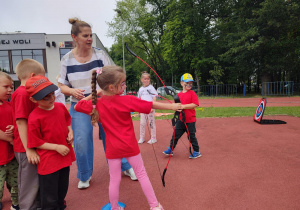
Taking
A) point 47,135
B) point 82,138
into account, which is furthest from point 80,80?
point 47,135

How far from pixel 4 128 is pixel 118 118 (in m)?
1.40

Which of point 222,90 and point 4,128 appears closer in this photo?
point 4,128

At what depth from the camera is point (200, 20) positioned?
82.3ft

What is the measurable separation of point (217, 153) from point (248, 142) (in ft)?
3.80

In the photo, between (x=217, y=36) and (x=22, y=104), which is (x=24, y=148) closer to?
(x=22, y=104)

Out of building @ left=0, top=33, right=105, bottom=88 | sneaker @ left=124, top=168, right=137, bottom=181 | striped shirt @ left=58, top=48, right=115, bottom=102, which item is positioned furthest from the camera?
building @ left=0, top=33, right=105, bottom=88

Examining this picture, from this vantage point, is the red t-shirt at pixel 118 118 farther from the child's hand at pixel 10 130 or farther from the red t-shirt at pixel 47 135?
the child's hand at pixel 10 130

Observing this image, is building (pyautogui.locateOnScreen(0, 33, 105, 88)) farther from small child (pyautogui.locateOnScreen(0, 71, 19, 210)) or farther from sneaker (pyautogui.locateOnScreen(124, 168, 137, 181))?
small child (pyautogui.locateOnScreen(0, 71, 19, 210))

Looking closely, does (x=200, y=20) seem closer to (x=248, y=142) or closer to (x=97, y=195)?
(x=248, y=142)

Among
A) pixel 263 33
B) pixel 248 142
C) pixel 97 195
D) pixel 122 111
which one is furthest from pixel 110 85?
pixel 263 33

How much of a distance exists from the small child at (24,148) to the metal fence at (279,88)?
70.4ft

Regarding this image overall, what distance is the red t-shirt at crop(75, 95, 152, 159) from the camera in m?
2.07

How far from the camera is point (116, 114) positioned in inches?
82.5

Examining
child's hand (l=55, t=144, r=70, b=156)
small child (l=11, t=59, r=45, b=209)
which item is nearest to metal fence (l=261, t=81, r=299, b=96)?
child's hand (l=55, t=144, r=70, b=156)
